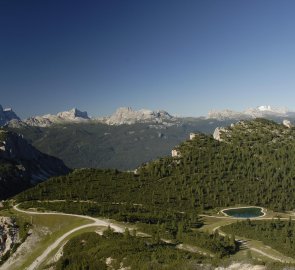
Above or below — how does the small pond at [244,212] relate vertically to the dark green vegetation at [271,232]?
below

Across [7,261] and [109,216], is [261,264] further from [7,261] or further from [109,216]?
[7,261]

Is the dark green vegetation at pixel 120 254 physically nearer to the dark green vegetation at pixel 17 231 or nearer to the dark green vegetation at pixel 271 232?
the dark green vegetation at pixel 17 231

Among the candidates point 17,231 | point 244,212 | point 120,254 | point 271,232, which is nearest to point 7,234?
point 17,231

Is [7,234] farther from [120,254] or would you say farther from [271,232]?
[271,232]

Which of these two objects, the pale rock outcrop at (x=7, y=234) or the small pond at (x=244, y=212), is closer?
the pale rock outcrop at (x=7, y=234)

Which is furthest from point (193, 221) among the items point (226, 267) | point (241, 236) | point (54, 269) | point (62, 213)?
point (226, 267)

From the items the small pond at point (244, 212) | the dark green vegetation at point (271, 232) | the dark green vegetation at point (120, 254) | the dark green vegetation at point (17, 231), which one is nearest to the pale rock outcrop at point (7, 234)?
the dark green vegetation at point (17, 231)
